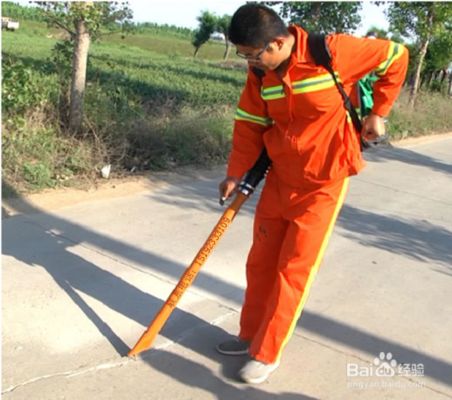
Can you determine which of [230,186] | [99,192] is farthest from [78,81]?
[230,186]

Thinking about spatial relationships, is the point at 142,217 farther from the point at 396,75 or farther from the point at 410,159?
the point at 410,159

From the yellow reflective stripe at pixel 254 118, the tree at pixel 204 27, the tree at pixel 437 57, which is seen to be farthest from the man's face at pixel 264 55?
the tree at pixel 204 27

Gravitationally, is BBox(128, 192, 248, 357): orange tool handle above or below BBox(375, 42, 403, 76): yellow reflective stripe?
below

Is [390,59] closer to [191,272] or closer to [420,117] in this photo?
[191,272]

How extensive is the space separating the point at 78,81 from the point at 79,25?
603 mm

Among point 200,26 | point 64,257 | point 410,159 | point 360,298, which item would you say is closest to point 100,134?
point 64,257

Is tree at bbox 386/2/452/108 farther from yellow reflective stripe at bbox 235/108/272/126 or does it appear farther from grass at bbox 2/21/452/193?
yellow reflective stripe at bbox 235/108/272/126

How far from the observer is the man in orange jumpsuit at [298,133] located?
271 cm

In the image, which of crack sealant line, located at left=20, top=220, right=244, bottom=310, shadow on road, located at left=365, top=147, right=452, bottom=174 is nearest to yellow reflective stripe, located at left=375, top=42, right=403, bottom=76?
crack sealant line, located at left=20, top=220, right=244, bottom=310

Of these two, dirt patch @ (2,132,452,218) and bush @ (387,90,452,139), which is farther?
bush @ (387,90,452,139)

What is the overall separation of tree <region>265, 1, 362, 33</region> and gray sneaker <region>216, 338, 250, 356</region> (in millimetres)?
12672

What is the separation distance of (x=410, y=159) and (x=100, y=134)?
5.70m

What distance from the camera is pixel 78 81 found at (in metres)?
6.62

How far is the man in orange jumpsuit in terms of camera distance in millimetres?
2709
